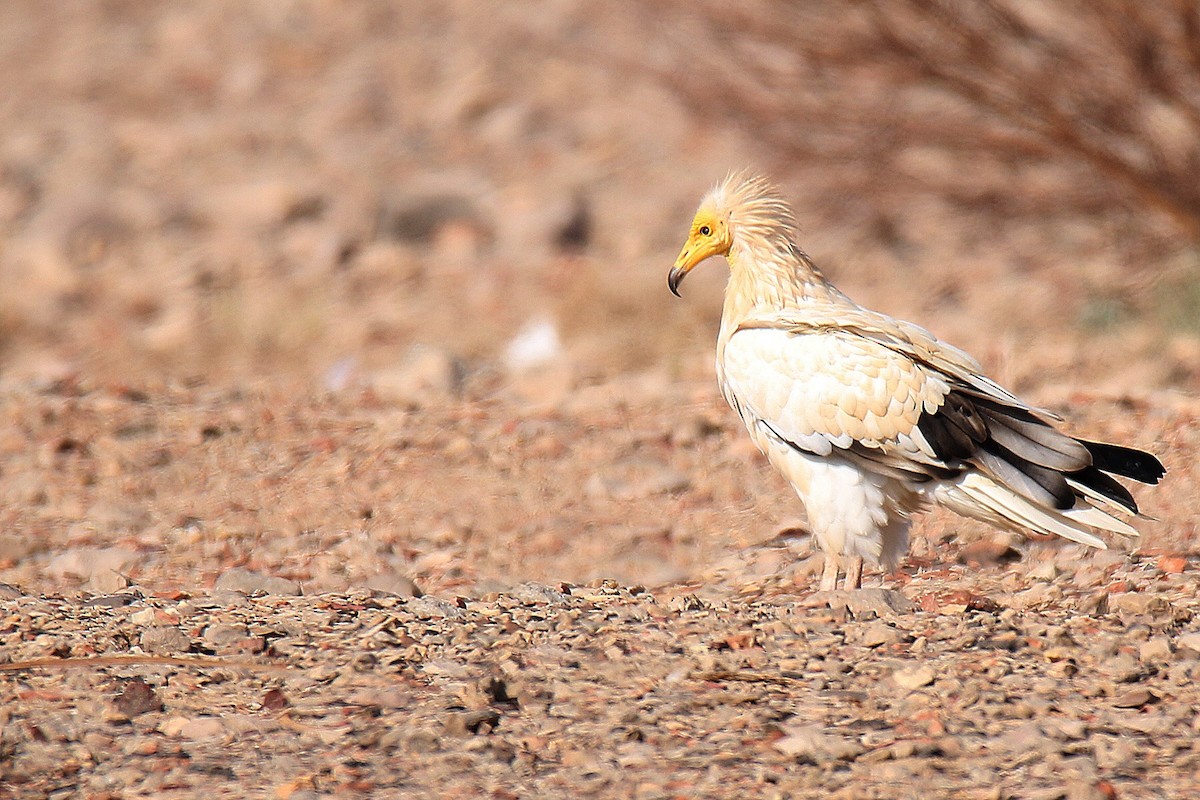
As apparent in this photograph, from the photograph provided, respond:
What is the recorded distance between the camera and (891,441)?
4.91m

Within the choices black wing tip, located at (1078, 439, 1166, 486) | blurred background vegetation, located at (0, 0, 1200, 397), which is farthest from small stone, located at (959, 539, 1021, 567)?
blurred background vegetation, located at (0, 0, 1200, 397)

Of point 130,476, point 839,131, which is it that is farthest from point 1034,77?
point 130,476

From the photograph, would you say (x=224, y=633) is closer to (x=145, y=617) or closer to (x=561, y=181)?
(x=145, y=617)

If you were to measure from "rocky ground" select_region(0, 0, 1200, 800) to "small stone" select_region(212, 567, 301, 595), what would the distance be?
0.03 metres

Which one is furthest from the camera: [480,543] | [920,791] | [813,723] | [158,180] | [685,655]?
[158,180]

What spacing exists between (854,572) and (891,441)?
1.51ft

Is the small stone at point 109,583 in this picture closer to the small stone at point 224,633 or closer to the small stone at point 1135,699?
the small stone at point 224,633

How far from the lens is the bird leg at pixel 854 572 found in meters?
5.06

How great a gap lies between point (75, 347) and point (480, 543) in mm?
5700

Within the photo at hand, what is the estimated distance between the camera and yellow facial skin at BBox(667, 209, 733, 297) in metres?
5.61

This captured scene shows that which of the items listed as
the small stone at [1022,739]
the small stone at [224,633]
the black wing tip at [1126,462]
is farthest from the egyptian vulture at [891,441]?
the small stone at [224,633]

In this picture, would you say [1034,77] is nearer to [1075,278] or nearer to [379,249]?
[1075,278]

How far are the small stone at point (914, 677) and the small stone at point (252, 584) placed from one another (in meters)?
2.05

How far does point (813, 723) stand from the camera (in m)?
3.80
